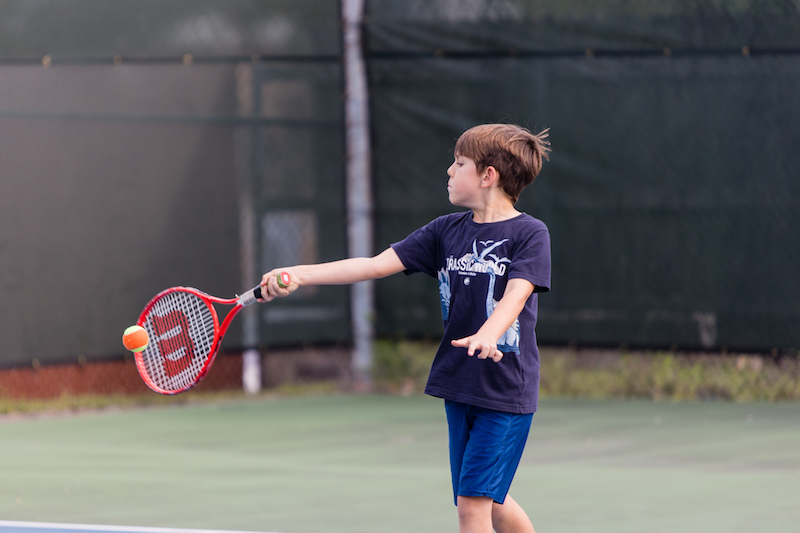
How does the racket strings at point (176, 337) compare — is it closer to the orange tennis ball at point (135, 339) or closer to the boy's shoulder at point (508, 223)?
the orange tennis ball at point (135, 339)

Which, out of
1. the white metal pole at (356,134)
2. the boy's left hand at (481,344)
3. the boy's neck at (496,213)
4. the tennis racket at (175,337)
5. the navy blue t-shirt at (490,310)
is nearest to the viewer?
A: the boy's left hand at (481,344)

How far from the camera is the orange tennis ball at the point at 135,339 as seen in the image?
326 centimetres

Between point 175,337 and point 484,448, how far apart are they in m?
0.98

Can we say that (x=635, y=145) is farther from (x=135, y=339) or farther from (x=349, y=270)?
(x=135, y=339)

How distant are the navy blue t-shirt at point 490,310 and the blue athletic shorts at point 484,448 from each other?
47mm

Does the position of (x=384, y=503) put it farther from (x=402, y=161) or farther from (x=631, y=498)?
(x=402, y=161)

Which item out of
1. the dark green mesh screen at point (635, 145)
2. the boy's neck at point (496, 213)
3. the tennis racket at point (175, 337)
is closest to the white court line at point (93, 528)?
the tennis racket at point (175, 337)

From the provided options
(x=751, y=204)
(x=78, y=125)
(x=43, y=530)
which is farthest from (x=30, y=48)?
(x=751, y=204)

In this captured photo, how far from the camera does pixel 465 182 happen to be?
295 centimetres

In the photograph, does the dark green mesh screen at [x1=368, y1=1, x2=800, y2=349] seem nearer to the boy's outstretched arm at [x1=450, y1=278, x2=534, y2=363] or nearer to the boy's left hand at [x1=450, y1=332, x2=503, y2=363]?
the boy's outstretched arm at [x1=450, y1=278, x2=534, y2=363]

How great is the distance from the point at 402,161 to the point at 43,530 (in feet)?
12.8

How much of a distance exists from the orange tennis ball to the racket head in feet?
0.06

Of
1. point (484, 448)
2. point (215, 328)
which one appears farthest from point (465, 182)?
point (215, 328)

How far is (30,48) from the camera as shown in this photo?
6305 mm
